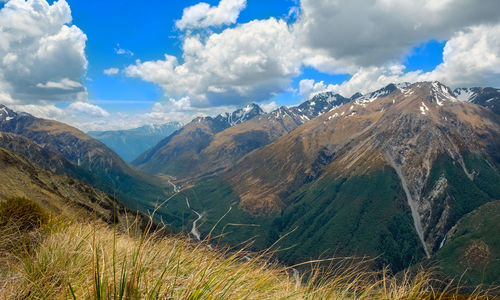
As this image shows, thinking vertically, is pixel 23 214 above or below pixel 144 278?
below

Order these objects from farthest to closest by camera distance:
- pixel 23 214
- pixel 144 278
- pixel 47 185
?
pixel 47 185 < pixel 23 214 < pixel 144 278

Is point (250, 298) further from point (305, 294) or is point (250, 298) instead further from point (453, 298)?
point (453, 298)

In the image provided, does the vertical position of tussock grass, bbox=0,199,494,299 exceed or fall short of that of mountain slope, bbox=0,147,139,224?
it exceeds it

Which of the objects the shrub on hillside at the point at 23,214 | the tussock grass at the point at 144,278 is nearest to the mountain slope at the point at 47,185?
the shrub on hillside at the point at 23,214

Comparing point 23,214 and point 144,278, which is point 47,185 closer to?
point 23,214

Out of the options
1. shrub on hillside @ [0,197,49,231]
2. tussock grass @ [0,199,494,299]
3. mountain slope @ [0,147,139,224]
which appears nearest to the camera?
tussock grass @ [0,199,494,299]

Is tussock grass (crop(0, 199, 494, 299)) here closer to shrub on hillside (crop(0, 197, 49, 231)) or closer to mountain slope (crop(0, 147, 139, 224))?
shrub on hillside (crop(0, 197, 49, 231))

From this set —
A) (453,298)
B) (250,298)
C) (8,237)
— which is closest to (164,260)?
(250,298)

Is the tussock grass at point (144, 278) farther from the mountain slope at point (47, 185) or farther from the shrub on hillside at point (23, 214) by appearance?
the mountain slope at point (47, 185)

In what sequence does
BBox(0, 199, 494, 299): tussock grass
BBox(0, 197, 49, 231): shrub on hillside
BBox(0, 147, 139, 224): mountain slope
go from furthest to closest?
BBox(0, 147, 139, 224): mountain slope < BBox(0, 197, 49, 231): shrub on hillside < BBox(0, 199, 494, 299): tussock grass

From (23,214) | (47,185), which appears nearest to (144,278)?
(23,214)

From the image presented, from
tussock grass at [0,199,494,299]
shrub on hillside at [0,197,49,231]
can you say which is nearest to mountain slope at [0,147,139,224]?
shrub on hillside at [0,197,49,231]

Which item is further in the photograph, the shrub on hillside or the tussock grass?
the shrub on hillside

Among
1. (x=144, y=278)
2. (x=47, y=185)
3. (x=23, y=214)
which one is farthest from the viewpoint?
(x=47, y=185)
